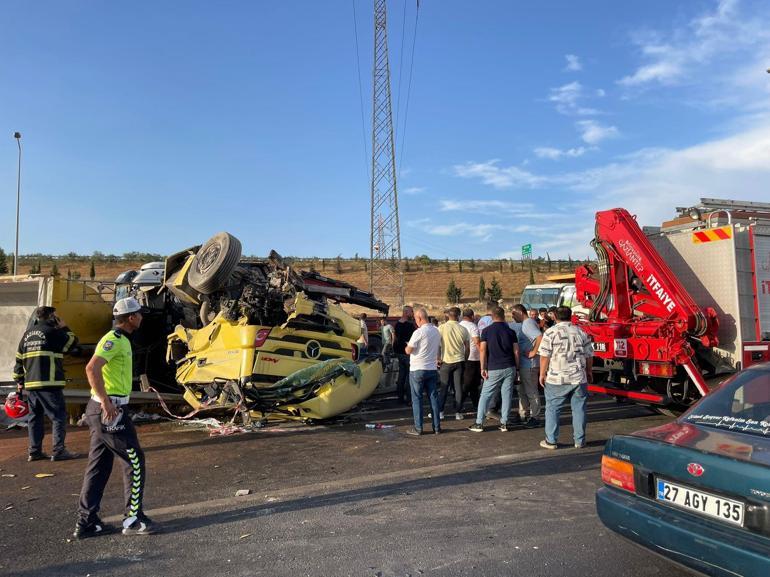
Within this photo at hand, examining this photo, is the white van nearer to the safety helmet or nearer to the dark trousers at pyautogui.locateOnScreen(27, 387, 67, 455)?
the dark trousers at pyautogui.locateOnScreen(27, 387, 67, 455)

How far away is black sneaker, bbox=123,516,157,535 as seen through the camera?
414cm

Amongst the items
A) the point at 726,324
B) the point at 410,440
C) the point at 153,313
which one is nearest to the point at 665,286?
the point at 726,324

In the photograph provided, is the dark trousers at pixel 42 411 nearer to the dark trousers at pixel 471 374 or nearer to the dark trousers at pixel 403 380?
the dark trousers at pixel 471 374

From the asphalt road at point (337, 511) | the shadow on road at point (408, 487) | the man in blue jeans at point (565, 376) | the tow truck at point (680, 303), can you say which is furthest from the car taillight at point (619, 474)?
the tow truck at point (680, 303)

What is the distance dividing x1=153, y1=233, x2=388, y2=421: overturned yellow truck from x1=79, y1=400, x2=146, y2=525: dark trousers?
110 inches

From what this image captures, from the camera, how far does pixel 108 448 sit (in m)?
4.25

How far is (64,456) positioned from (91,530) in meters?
2.77

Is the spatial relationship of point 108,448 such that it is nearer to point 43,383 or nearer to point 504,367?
point 43,383

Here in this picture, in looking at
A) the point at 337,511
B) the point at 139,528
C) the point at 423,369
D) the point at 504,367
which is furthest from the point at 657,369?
the point at 139,528

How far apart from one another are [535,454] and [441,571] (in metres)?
3.04

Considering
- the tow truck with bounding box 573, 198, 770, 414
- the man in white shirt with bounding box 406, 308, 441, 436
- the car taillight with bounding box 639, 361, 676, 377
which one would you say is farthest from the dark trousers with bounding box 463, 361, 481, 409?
the car taillight with bounding box 639, 361, 676, 377

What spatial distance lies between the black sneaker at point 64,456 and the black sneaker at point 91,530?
Result: 8.54 feet

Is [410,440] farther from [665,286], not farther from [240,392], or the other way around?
[665,286]

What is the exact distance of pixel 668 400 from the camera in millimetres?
7508
